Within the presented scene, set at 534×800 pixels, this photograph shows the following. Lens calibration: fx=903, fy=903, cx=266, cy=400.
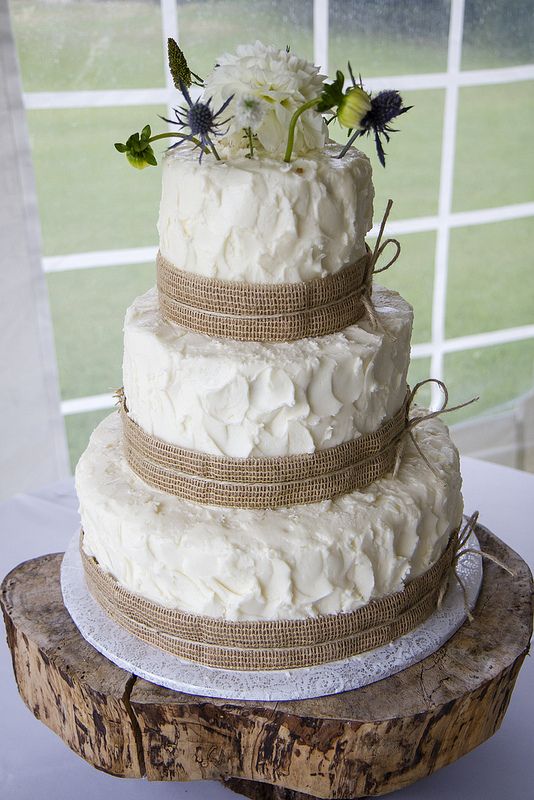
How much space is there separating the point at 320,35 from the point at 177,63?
6.59ft

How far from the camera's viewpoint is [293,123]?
1267 millimetres

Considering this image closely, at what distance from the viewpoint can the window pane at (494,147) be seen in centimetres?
353

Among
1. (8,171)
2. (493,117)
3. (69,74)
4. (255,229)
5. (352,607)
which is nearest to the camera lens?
(255,229)

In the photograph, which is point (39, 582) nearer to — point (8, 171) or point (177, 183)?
point (177, 183)

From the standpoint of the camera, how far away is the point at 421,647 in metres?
1.46

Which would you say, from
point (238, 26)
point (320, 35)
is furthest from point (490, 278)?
point (238, 26)

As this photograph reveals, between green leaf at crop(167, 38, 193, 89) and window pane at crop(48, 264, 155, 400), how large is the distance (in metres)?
2.04

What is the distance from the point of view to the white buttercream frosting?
51.0 inches

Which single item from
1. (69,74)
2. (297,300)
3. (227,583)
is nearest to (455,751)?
(227,583)

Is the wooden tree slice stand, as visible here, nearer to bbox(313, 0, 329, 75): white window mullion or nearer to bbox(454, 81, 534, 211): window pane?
bbox(313, 0, 329, 75): white window mullion

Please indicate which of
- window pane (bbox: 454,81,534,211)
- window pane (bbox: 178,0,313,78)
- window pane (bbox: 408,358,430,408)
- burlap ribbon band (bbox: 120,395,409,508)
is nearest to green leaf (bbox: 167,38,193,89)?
burlap ribbon band (bbox: 120,395,409,508)

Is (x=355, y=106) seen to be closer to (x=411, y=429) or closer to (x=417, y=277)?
(x=411, y=429)

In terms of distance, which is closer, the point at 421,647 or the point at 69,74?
the point at 421,647

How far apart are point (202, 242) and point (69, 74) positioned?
1902mm
